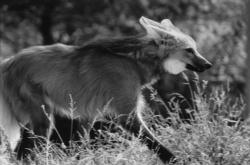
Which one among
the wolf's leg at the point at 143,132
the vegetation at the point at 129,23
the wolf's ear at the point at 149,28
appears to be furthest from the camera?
the vegetation at the point at 129,23

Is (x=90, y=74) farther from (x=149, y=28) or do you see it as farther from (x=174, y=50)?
(x=174, y=50)

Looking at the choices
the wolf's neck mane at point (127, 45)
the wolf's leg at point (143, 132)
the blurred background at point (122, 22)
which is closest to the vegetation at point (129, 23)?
the blurred background at point (122, 22)

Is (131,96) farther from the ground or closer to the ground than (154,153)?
farther from the ground

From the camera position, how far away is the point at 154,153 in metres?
4.27

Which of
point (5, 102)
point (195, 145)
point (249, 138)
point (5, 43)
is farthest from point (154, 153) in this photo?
point (5, 43)

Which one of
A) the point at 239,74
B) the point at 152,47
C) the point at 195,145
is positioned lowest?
the point at 239,74

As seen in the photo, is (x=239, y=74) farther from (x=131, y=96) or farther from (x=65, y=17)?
(x=131, y=96)

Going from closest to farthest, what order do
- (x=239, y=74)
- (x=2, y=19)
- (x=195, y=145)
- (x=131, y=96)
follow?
(x=195, y=145) < (x=131, y=96) < (x=239, y=74) < (x=2, y=19)

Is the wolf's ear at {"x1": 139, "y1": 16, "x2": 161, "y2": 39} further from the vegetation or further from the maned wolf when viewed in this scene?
the vegetation

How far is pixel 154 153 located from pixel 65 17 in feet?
18.3

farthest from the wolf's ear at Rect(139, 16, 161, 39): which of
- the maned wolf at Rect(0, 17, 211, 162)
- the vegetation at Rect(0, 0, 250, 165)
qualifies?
the vegetation at Rect(0, 0, 250, 165)

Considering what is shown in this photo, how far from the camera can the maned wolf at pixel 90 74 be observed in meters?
4.63

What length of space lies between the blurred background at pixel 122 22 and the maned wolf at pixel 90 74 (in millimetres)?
4156

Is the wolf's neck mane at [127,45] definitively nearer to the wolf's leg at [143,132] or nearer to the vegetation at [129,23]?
the wolf's leg at [143,132]
